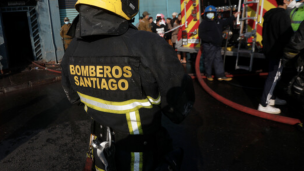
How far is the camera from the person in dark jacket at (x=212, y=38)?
5.28 m

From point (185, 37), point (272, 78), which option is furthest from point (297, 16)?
point (185, 37)

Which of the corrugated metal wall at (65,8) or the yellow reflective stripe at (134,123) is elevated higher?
the corrugated metal wall at (65,8)

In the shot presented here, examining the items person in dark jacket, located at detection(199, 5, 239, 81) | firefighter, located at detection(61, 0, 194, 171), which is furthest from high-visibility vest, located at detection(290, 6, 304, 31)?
firefighter, located at detection(61, 0, 194, 171)

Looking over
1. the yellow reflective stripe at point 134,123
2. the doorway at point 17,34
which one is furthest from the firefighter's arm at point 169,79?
the doorway at point 17,34

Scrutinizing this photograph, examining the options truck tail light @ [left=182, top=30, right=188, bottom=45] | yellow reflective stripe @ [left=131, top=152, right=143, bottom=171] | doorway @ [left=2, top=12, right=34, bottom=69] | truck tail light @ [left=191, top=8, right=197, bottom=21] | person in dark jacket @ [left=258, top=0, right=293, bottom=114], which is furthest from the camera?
doorway @ [left=2, top=12, right=34, bottom=69]

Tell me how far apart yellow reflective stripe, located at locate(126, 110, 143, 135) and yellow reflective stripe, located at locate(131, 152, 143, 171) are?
0.42 feet

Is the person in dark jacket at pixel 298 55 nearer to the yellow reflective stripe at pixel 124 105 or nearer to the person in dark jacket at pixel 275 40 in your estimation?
the person in dark jacket at pixel 275 40

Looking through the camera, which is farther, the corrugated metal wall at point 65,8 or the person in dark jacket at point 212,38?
the corrugated metal wall at point 65,8

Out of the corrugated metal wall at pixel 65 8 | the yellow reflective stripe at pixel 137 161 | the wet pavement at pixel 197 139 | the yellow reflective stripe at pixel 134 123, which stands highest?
the corrugated metal wall at pixel 65 8

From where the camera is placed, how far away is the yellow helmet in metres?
1.19

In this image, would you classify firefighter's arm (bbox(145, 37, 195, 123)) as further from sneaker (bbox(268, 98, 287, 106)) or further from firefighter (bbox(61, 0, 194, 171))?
sneaker (bbox(268, 98, 287, 106))

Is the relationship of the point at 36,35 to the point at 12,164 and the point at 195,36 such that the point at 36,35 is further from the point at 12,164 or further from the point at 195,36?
the point at 12,164

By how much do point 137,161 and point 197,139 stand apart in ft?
6.37

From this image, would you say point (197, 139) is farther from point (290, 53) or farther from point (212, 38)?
point (212, 38)
